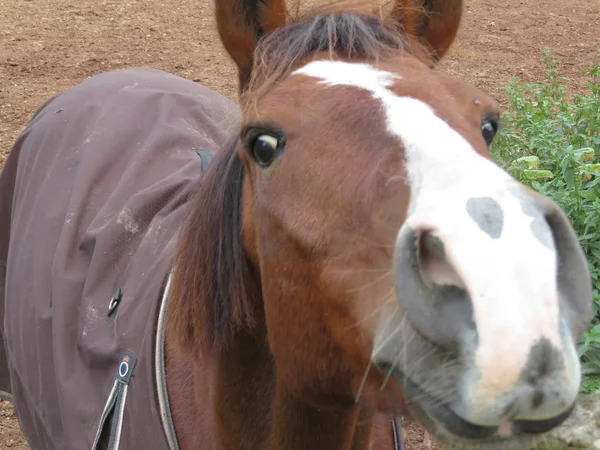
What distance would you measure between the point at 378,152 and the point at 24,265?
1.75 m

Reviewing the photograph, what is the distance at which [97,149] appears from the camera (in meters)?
2.36

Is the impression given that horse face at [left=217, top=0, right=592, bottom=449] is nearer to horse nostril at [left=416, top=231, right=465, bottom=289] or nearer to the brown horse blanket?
horse nostril at [left=416, top=231, right=465, bottom=289]

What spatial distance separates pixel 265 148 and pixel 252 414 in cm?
64

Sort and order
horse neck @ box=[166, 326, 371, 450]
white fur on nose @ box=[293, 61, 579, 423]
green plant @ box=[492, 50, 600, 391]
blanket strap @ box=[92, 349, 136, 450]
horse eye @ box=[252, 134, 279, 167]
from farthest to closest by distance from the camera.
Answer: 1. green plant @ box=[492, 50, 600, 391]
2. blanket strap @ box=[92, 349, 136, 450]
3. horse neck @ box=[166, 326, 371, 450]
4. horse eye @ box=[252, 134, 279, 167]
5. white fur on nose @ box=[293, 61, 579, 423]

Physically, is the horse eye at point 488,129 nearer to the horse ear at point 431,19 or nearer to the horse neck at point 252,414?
the horse ear at point 431,19

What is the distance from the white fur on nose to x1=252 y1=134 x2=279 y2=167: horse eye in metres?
0.35

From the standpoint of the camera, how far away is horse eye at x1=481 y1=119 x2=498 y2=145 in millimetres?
1227

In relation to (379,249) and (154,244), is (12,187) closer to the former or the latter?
(154,244)

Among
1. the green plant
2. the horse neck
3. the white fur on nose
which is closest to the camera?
the white fur on nose

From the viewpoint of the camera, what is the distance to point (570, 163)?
2.72 metres

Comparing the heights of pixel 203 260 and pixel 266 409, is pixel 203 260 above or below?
above

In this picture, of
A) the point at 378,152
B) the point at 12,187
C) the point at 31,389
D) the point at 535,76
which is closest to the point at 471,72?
the point at 535,76

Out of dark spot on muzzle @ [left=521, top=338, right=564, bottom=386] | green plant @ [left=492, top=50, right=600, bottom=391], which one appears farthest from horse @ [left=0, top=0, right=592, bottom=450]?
green plant @ [left=492, top=50, right=600, bottom=391]

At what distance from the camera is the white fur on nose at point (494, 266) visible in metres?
0.78
